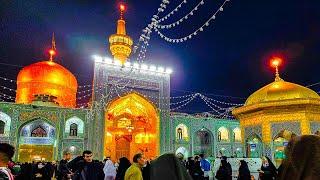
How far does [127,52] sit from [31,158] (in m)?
9.76

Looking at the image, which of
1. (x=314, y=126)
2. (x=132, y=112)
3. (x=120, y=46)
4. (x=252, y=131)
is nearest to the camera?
(x=314, y=126)

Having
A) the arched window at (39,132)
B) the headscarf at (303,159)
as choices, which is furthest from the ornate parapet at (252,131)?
the arched window at (39,132)

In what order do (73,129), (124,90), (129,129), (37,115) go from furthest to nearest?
(129,129)
(124,90)
(73,129)
(37,115)

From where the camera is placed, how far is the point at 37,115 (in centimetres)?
1853

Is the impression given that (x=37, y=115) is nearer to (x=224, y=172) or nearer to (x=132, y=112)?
(x=132, y=112)

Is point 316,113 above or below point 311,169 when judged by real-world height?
above

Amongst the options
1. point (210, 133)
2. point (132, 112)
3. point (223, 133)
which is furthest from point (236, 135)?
point (132, 112)

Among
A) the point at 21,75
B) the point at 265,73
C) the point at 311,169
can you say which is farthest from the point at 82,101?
the point at 311,169

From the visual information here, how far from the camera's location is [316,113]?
484 inches

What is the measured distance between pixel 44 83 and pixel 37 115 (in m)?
4.56

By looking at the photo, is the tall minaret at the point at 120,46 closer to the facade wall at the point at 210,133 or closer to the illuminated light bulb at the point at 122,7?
the illuminated light bulb at the point at 122,7

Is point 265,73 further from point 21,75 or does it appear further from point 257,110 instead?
point 21,75

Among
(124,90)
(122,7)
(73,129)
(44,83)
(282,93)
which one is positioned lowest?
(73,129)

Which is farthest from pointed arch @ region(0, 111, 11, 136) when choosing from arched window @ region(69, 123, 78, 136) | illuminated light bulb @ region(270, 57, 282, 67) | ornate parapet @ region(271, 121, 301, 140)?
illuminated light bulb @ region(270, 57, 282, 67)
